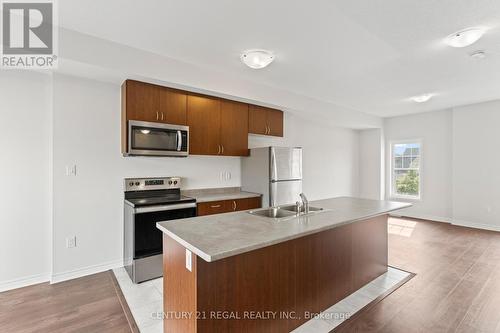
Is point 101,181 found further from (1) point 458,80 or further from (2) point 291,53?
(1) point 458,80

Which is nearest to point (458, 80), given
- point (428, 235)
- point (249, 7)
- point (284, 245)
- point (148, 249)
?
point (428, 235)

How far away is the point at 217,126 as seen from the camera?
3.56m

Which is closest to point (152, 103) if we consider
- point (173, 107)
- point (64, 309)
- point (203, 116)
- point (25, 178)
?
point (173, 107)

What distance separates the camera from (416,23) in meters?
2.20

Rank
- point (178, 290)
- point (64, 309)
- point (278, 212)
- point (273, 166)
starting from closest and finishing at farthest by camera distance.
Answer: point (178, 290)
point (64, 309)
point (278, 212)
point (273, 166)

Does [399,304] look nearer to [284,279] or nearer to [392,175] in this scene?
[284,279]

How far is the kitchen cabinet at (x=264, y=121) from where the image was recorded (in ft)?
13.1

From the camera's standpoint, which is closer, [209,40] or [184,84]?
[209,40]

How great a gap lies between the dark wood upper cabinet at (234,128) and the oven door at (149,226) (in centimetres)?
115

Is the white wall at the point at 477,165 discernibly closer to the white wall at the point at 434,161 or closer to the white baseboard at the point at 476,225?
the white baseboard at the point at 476,225

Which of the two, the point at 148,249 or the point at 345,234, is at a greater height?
the point at 345,234

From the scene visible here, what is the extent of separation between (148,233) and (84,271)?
36.9 inches

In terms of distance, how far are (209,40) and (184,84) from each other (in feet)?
2.30

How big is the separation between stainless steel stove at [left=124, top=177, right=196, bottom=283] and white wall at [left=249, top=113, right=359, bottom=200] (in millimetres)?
1935
